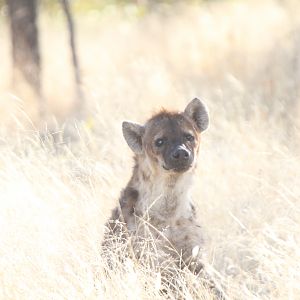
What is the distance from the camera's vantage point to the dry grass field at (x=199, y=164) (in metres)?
5.08

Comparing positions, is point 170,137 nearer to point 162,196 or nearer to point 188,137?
point 188,137

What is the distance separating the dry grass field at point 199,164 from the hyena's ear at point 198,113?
0.64 m

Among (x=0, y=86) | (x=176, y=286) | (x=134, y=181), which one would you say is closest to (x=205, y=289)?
(x=176, y=286)

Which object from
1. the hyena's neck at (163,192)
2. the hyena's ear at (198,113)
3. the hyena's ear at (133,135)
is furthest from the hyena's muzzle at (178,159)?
the hyena's ear at (198,113)

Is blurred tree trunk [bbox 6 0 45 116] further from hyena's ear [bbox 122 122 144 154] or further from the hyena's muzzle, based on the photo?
the hyena's muzzle

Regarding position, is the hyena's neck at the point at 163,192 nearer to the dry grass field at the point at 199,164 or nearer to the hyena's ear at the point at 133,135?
the hyena's ear at the point at 133,135

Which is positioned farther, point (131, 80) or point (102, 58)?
point (102, 58)

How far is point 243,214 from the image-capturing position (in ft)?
21.9

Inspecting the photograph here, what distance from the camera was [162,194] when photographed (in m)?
5.60

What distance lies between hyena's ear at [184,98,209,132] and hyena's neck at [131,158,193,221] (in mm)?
380

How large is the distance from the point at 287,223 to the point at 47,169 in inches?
66.5

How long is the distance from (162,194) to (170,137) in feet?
1.09

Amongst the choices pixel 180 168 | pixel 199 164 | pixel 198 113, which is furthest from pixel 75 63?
pixel 180 168

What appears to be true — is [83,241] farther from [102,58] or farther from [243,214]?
[102,58]
